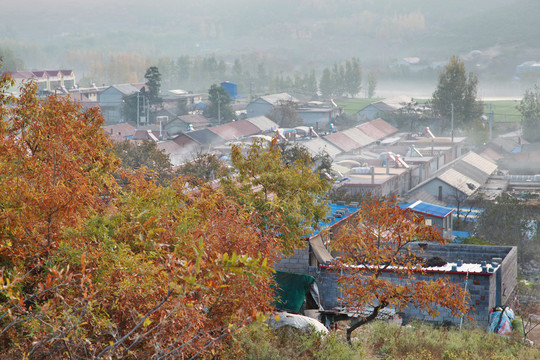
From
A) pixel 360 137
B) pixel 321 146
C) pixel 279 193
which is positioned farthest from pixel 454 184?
pixel 279 193

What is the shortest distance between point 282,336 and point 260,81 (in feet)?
296

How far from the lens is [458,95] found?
56.3 m

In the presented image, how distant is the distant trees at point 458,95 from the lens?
2216 inches

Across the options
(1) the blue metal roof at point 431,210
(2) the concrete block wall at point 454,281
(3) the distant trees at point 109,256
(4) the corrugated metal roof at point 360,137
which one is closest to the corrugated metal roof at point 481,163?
(4) the corrugated metal roof at point 360,137

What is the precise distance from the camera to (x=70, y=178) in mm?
8961

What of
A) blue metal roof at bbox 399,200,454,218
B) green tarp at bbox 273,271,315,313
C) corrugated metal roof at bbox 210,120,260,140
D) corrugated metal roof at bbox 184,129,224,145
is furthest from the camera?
corrugated metal roof at bbox 210,120,260,140

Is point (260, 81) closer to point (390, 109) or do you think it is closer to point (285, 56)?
point (390, 109)

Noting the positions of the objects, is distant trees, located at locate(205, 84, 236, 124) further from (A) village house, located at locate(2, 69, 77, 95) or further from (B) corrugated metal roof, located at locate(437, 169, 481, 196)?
(B) corrugated metal roof, located at locate(437, 169, 481, 196)

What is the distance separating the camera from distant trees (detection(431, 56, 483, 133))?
56.3 m

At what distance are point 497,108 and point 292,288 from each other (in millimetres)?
74015

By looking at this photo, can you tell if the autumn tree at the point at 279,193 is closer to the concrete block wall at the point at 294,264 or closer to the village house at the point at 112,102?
Result: the concrete block wall at the point at 294,264

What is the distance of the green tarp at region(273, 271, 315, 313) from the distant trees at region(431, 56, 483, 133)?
156 ft

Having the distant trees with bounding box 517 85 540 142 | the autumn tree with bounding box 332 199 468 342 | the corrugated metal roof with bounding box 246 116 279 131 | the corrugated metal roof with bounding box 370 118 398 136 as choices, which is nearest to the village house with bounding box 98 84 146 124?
the corrugated metal roof with bounding box 246 116 279 131

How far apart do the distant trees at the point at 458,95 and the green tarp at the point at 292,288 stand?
4763 cm
